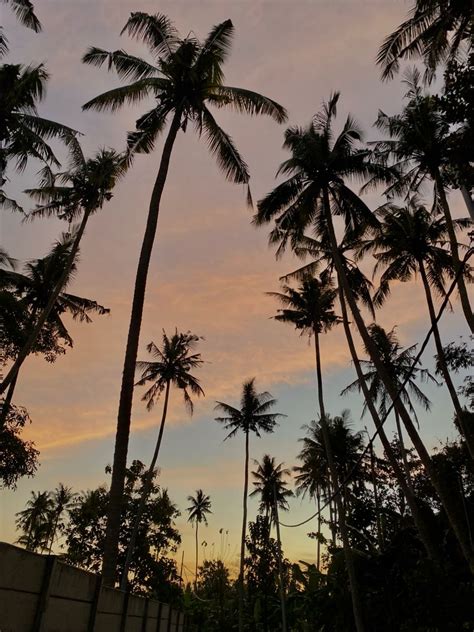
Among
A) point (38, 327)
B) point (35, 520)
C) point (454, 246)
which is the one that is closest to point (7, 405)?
point (38, 327)

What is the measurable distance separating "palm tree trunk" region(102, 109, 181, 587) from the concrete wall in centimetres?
108

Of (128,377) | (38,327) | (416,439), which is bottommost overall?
(128,377)

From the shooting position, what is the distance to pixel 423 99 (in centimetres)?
1727

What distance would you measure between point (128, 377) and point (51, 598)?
5.87 metres

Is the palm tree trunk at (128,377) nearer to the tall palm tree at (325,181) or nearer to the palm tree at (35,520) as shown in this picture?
the tall palm tree at (325,181)

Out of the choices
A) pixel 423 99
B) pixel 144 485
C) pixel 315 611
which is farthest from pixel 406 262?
pixel 144 485

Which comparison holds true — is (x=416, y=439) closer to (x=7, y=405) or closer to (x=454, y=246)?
(x=454, y=246)

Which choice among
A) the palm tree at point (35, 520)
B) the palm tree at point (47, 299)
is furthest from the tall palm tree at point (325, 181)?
the palm tree at point (35, 520)

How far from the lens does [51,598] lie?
4594 mm

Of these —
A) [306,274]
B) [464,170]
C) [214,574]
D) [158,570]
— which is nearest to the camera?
[464,170]

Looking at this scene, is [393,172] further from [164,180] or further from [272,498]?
[272,498]

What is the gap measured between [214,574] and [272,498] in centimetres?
2359

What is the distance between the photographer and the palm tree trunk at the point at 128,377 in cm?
878

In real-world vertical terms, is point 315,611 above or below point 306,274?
below
